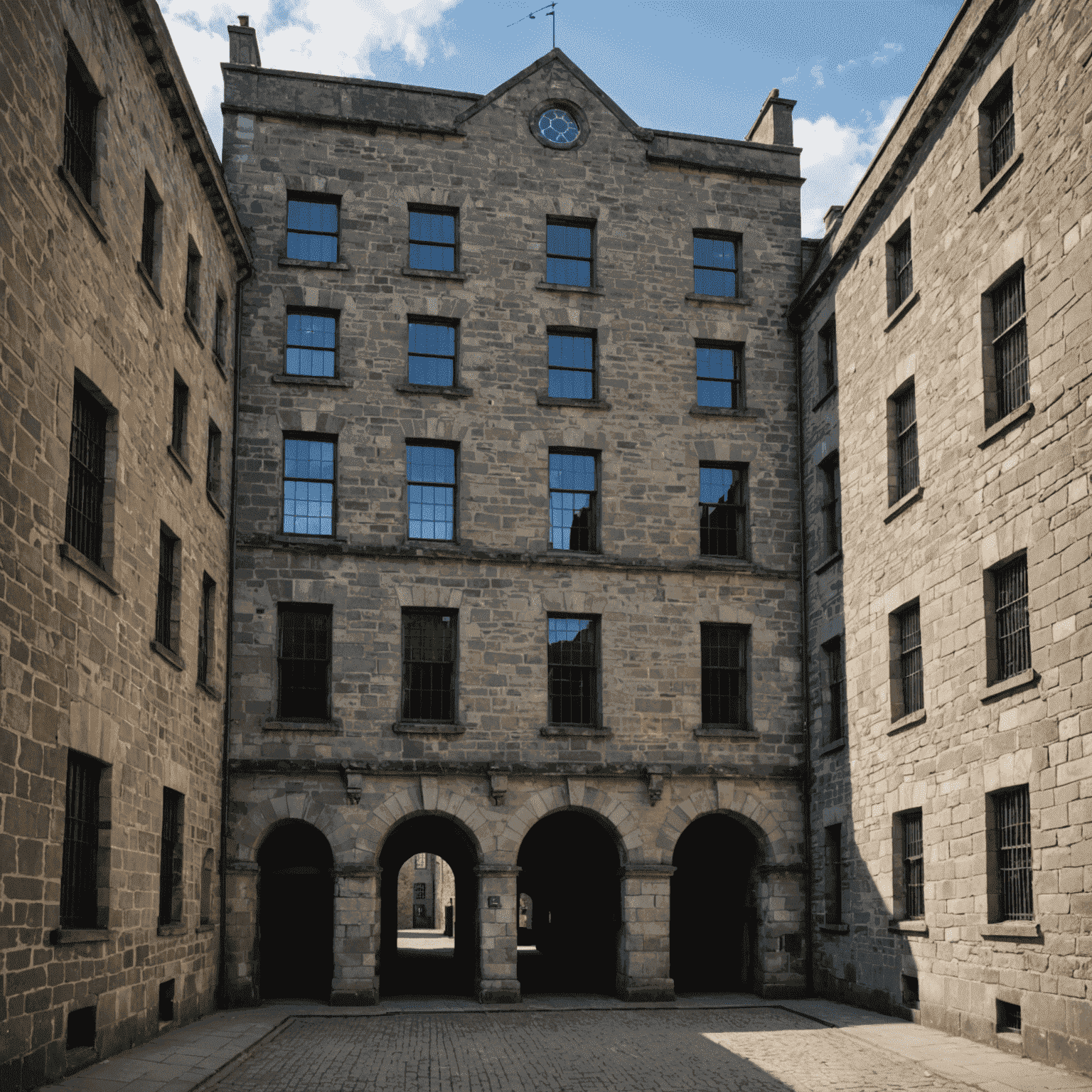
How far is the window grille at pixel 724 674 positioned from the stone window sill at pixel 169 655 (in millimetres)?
10717

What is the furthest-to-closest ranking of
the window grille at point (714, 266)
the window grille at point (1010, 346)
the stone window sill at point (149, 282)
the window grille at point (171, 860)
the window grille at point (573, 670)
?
the window grille at point (714, 266), the window grille at point (573, 670), the window grille at point (171, 860), the window grille at point (1010, 346), the stone window sill at point (149, 282)

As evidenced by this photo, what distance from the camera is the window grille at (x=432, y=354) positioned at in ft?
85.0

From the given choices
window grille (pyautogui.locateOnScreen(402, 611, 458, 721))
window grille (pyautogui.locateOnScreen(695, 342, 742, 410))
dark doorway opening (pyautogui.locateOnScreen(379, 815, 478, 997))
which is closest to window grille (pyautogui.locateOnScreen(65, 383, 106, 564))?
window grille (pyautogui.locateOnScreen(402, 611, 458, 721))

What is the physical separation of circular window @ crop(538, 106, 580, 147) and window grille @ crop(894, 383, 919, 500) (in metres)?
9.82

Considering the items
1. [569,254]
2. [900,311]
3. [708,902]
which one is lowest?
[708,902]

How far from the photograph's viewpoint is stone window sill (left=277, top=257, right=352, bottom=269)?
25.4 metres

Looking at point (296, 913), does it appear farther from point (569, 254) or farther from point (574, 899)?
point (569, 254)

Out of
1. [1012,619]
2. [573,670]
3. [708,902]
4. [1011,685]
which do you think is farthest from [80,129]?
[708,902]

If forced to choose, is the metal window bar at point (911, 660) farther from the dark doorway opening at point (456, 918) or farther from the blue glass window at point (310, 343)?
the blue glass window at point (310, 343)

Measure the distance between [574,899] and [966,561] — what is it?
53.9 feet

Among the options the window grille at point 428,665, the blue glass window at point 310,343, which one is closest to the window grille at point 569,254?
the blue glass window at point 310,343

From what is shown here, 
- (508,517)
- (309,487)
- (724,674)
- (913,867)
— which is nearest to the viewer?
(913,867)

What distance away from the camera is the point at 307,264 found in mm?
25500

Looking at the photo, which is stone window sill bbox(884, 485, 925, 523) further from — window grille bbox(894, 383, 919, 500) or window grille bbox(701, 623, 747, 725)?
window grille bbox(701, 623, 747, 725)
